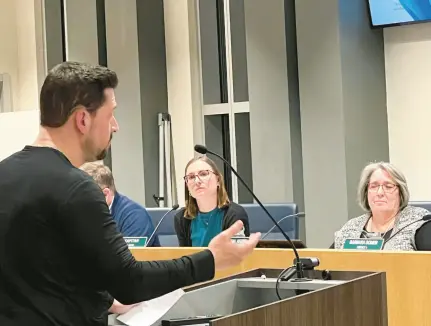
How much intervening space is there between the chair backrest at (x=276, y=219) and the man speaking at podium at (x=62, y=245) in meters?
2.68

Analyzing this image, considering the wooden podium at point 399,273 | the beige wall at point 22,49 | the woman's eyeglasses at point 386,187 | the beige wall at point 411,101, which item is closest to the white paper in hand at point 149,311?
the wooden podium at point 399,273

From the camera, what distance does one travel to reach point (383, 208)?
3.72 meters

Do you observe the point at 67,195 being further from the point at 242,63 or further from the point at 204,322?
the point at 242,63

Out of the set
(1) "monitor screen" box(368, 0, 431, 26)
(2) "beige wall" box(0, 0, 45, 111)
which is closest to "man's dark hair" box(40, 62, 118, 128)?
(1) "monitor screen" box(368, 0, 431, 26)

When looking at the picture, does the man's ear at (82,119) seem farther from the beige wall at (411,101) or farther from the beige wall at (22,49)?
the beige wall at (22,49)

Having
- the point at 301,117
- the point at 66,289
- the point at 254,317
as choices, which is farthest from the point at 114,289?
the point at 301,117

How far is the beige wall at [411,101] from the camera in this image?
5.63 metres

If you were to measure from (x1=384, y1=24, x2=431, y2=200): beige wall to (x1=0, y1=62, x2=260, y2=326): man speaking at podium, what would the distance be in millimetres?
4312

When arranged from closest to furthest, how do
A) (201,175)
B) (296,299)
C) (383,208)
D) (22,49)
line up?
1. (296,299)
2. (383,208)
3. (201,175)
4. (22,49)

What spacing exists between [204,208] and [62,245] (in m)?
2.81

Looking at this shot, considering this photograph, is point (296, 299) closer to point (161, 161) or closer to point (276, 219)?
point (276, 219)

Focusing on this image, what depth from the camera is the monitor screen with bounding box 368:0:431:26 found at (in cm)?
546

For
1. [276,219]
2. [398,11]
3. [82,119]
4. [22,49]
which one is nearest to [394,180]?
[276,219]

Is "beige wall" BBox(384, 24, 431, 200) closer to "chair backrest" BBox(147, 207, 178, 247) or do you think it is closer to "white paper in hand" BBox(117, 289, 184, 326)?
"chair backrest" BBox(147, 207, 178, 247)
